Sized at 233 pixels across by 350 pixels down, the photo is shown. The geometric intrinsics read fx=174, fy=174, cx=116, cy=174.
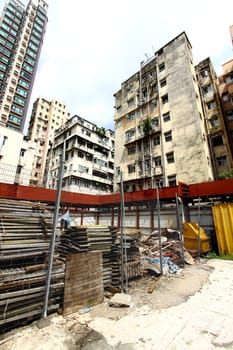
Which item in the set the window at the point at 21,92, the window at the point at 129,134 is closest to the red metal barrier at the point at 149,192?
the window at the point at 129,134

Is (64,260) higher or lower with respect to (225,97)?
lower

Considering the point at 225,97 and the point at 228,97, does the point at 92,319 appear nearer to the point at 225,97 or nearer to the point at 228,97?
the point at 228,97

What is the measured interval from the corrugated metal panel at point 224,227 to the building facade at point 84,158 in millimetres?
24323

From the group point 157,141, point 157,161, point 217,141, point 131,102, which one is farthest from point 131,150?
point 217,141

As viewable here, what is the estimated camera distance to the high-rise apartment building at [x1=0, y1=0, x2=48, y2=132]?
45.6m

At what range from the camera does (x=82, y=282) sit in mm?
4504

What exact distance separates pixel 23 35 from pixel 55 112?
24457mm

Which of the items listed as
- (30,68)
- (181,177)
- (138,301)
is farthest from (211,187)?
(30,68)

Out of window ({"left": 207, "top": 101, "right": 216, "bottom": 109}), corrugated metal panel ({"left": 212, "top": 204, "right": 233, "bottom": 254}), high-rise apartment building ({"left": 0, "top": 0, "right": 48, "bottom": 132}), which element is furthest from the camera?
high-rise apartment building ({"left": 0, "top": 0, "right": 48, "bottom": 132})

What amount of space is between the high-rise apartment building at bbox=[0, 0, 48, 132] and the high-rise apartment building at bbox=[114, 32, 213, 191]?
3257cm

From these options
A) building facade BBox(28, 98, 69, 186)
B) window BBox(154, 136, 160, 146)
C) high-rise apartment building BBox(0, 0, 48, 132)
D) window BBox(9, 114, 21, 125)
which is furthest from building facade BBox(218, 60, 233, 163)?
window BBox(9, 114, 21, 125)

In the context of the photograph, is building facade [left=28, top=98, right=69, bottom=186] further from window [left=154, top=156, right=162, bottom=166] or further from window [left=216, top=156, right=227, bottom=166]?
window [left=216, top=156, right=227, bottom=166]

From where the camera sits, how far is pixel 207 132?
74.7 ft

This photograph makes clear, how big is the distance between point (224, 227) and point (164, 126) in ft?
53.7
